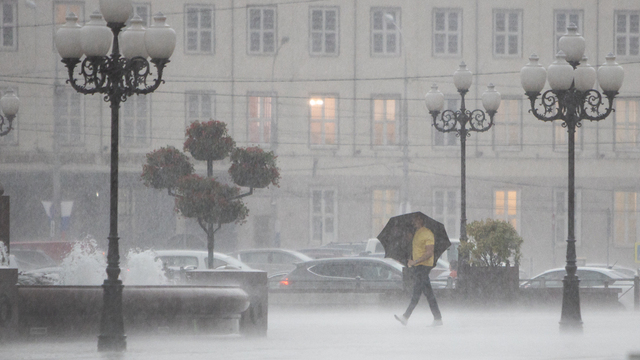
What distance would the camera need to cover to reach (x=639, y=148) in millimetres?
47656

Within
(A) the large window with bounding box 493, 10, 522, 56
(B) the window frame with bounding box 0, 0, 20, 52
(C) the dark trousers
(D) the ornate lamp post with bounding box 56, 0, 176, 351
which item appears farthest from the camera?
(A) the large window with bounding box 493, 10, 522, 56

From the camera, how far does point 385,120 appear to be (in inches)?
1854

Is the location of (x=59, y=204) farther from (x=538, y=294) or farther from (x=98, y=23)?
(x=98, y=23)

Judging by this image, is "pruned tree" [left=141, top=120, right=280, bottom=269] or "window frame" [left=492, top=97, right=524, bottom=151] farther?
"window frame" [left=492, top=97, right=524, bottom=151]

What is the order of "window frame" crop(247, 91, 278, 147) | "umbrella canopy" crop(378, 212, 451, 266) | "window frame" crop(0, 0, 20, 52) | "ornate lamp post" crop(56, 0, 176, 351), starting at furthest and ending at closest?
"window frame" crop(247, 91, 278, 147), "window frame" crop(0, 0, 20, 52), "umbrella canopy" crop(378, 212, 451, 266), "ornate lamp post" crop(56, 0, 176, 351)

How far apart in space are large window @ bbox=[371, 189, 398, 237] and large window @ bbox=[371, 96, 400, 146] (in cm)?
225

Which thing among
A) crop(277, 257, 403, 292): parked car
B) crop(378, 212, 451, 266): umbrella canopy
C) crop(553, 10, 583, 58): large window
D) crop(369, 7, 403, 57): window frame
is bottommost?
crop(277, 257, 403, 292): parked car

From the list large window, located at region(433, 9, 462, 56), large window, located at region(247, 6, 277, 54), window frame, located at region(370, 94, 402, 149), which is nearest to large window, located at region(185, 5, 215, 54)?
large window, located at region(247, 6, 277, 54)

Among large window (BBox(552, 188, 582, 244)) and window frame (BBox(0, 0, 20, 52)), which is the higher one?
window frame (BBox(0, 0, 20, 52))

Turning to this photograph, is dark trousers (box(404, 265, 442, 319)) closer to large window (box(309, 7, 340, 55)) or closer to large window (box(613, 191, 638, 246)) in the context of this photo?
large window (box(309, 7, 340, 55))

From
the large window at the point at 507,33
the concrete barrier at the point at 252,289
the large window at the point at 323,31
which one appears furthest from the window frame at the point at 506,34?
the concrete barrier at the point at 252,289

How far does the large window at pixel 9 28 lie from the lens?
46000 mm

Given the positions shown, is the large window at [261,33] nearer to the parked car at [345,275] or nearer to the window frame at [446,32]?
the window frame at [446,32]

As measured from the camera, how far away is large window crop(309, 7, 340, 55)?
154 ft
